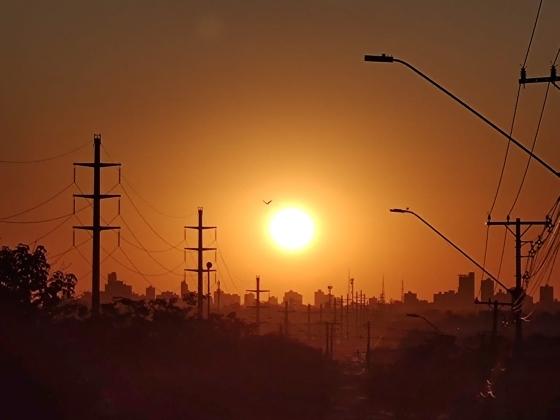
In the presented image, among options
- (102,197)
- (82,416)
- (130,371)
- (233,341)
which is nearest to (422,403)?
(233,341)

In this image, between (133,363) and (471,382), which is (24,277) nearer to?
(133,363)

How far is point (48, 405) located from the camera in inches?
2094

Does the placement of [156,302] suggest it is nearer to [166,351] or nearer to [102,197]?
[166,351]

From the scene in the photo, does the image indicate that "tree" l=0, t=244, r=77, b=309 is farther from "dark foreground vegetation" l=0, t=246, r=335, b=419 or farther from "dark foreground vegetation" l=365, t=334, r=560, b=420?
"dark foreground vegetation" l=365, t=334, r=560, b=420

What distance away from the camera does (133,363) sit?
265 ft

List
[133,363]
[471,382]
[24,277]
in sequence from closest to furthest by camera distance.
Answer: [24,277], [133,363], [471,382]

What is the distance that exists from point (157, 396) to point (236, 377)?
26244 millimetres

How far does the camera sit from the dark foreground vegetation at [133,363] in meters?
54.6

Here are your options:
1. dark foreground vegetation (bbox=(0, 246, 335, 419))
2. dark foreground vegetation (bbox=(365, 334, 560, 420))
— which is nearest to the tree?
dark foreground vegetation (bbox=(0, 246, 335, 419))

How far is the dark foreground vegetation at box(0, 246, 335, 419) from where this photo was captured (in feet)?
179

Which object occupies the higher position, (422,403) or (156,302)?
(156,302)

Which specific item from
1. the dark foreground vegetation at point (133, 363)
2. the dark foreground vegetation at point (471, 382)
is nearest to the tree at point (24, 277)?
the dark foreground vegetation at point (133, 363)

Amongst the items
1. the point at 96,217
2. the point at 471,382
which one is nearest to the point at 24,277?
the point at 96,217

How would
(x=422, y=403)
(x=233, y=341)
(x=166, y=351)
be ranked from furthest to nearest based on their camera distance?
1. (x=422, y=403)
2. (x=233, y=341)
3. (x=166, y=351)
